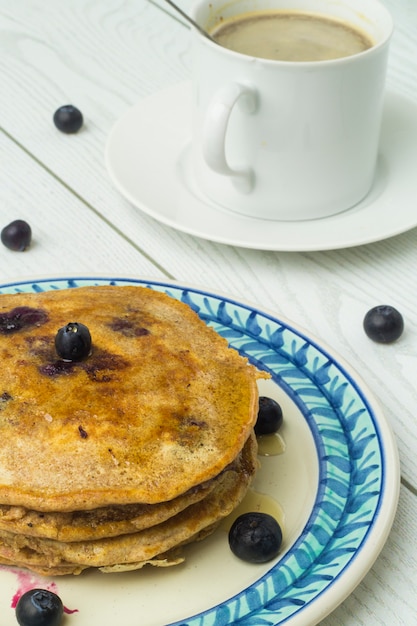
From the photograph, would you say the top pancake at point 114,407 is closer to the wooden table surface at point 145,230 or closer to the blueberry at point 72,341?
the blueberry at point 72,341

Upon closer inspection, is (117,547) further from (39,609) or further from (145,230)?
(145,230)

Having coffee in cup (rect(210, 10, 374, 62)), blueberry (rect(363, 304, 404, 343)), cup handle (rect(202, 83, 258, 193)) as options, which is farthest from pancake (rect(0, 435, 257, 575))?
coffee in cup (rect(210, 10, 374, 62))

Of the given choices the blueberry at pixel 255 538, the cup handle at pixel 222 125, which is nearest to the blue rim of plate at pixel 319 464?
the blueberry at pixel 255 538

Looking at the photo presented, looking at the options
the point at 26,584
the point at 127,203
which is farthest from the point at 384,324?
the point at 26,584

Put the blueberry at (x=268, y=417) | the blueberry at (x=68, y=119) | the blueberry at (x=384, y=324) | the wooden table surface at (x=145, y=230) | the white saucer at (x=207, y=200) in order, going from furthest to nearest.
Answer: the blueberry at (x=68, y=119)
the white saucer at (x=207, y=200)
the blueberry at (x=384, y=324)
the wooden table surface at (x=145, y=230)
the blueberry at (x=268, y=417)

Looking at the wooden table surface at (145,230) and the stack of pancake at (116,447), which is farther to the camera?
the wooden table surface at (145,230)

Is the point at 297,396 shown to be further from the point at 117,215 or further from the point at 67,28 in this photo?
the point at 67,28

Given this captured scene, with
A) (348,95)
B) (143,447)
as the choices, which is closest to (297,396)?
(143,447)
